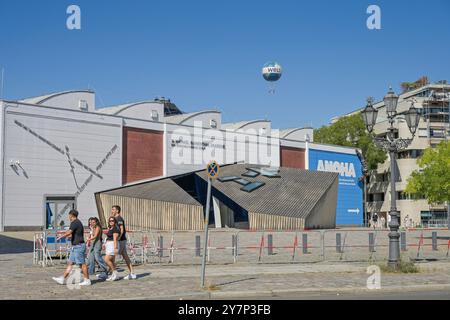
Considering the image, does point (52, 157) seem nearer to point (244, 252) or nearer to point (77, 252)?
point (244, 252)

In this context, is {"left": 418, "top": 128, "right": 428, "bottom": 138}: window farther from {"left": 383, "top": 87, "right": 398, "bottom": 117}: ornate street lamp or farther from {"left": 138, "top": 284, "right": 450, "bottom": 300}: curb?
{"left": 138, "top": 284, "right": 450, "bottom": 300}: curb

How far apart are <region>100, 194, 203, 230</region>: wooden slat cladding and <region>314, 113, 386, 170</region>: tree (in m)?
47.0

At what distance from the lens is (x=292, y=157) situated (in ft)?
240

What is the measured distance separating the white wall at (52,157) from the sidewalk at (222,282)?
28.3 meters

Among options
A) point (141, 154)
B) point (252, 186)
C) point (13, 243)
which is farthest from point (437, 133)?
point (13, 243)

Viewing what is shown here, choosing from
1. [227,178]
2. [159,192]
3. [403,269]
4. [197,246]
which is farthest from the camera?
[227,178]

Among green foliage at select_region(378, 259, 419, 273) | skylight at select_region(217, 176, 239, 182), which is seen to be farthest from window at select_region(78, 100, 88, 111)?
green foliage at select_region(378, 259, 419, 273)

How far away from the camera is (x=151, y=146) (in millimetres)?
58438

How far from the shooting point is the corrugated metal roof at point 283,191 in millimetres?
45719

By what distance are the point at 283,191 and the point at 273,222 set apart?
441cm

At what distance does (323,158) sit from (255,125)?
31.4ft

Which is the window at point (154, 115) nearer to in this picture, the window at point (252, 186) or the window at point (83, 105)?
the window at point (83, 105)

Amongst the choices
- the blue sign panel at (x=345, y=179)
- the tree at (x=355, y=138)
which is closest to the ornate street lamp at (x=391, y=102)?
the blue sign panel at (x=345, y=179)
